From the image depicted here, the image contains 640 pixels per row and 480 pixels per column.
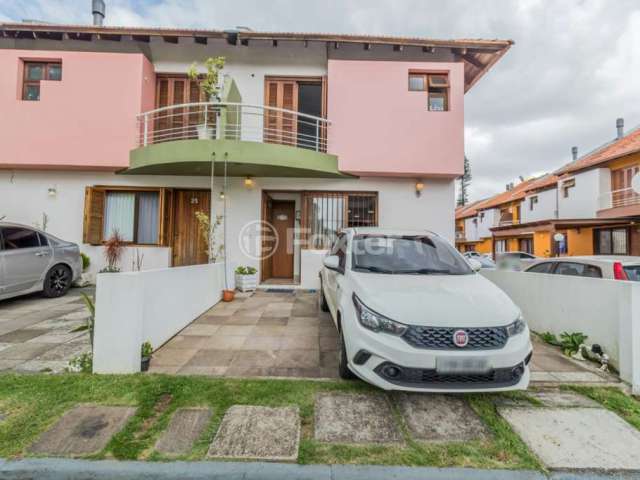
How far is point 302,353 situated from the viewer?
→ 3.90 meters

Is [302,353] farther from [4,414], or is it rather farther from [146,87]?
[146,87]

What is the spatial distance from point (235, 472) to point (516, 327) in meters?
2.60

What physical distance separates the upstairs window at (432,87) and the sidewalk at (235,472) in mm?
8534

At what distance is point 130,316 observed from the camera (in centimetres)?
318

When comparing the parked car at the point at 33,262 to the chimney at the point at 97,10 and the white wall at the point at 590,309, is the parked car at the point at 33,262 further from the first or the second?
the white wall at the point at 590,309

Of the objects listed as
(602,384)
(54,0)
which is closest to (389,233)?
(602,384)

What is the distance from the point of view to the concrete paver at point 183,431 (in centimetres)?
214

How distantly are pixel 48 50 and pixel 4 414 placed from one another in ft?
33.1

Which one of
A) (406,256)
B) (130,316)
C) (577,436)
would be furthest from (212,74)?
(577,436)

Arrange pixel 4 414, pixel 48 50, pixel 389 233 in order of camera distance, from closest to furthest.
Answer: pixel 4 414 < pixel 389 233 < pixel 48 50

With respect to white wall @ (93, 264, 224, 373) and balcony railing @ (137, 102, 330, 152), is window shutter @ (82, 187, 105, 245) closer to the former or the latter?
balcony railing @ (137, 102, 330, 152)

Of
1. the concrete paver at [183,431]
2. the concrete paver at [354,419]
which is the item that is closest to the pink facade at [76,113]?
the concrete paver at [183,431]

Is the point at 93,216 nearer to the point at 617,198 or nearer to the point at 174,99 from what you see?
the point at 174,99

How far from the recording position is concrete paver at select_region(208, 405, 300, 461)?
2.11m
